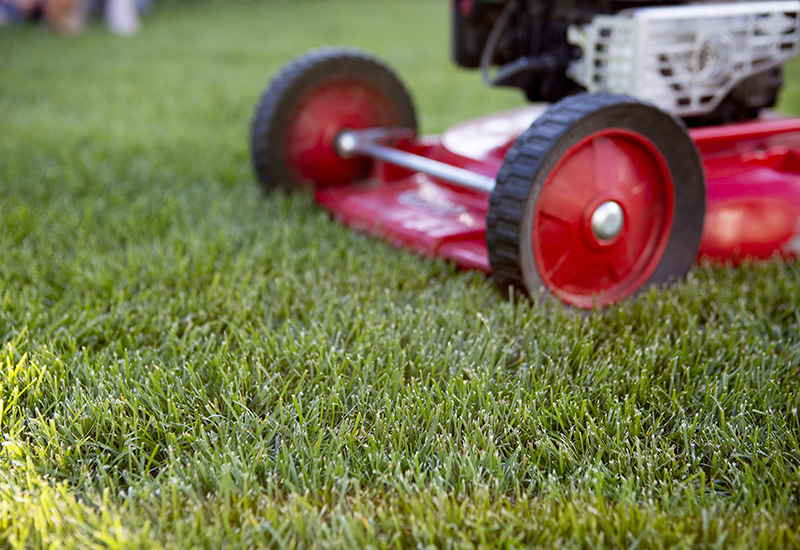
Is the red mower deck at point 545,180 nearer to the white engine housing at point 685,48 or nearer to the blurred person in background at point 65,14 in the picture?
the white engine housing at point 685,48

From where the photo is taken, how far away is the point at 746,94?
2.09m

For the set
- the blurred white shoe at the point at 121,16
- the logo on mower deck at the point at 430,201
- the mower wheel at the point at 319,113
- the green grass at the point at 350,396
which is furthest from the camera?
the blurred white shoe at the point at 121,16

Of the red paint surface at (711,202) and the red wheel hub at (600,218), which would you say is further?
the red paint surface at (711,202)

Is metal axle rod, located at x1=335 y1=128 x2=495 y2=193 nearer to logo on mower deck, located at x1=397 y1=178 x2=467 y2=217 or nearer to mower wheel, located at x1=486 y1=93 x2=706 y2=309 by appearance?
logo on mower deck, located at x1=397 y1=178 x2=467 y2=217

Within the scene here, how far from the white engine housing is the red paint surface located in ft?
0.43

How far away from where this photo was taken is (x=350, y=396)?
4.35 feet

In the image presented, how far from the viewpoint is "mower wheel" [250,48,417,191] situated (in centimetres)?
232

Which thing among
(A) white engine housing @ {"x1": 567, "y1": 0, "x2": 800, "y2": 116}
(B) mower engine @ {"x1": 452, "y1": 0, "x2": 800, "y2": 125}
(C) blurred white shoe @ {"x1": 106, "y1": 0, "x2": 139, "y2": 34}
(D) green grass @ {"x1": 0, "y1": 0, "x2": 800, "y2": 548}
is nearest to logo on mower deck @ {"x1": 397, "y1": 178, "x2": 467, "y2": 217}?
(D) green grass @ {"x1": 0, "y1": 0, "x2": 800, "y2": 548}

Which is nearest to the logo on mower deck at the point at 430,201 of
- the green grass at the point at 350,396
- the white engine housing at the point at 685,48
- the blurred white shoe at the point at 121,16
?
the green grass at the point at 350,396

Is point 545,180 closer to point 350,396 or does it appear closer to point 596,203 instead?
point 596,203

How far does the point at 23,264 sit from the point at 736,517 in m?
1.64

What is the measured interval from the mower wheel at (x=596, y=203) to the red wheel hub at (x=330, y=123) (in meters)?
0.99

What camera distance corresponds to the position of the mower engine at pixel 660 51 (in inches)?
74.0

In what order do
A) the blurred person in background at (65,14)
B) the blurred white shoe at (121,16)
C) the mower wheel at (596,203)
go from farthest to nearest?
1. the blurred white shoe at (121,16)
2. the blurred person in background at (65,14)
3. the mower wheel at (596,203)
